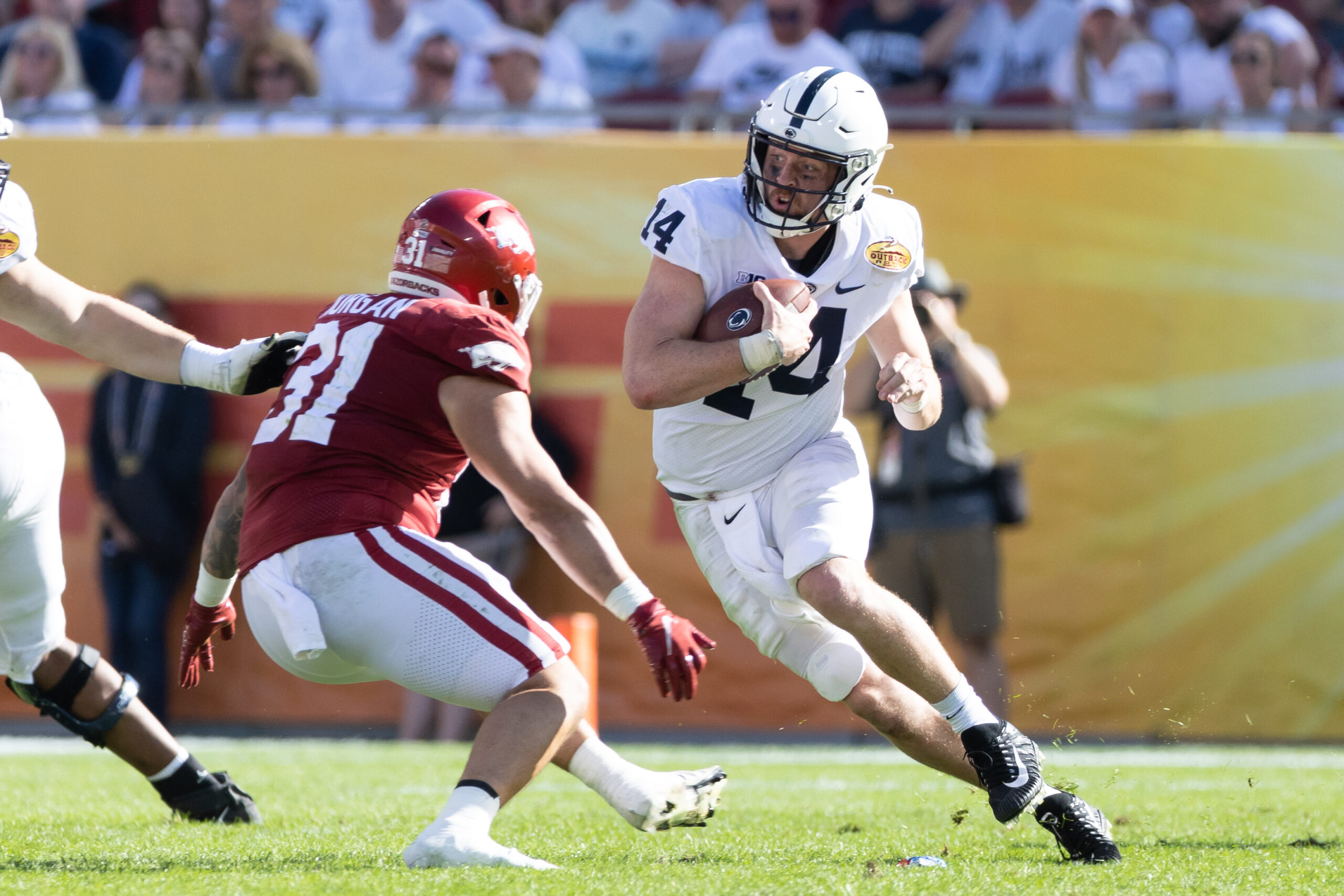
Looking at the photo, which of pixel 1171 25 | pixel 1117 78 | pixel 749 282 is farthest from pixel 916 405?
pixel 1171 25

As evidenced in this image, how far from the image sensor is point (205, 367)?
12.1ft

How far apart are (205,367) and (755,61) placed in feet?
16.9

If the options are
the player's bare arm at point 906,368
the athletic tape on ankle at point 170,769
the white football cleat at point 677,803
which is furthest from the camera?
the athletic tape on ankle at point 170,769

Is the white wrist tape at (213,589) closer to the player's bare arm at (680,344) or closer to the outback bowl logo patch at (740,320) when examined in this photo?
the player's bare arm at (680,344)

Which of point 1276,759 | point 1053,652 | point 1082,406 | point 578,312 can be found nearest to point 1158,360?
point 1082,406

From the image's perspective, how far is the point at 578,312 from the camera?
25.6 feet

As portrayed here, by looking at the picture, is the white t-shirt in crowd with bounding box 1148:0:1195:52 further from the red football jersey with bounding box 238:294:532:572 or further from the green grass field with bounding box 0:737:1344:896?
the red football jersey with bounding box 238:294:532:572

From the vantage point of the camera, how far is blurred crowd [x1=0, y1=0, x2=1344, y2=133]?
8172mm

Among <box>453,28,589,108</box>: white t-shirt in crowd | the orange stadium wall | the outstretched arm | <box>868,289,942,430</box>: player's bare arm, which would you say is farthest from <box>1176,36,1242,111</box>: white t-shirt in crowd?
the outstretched arm

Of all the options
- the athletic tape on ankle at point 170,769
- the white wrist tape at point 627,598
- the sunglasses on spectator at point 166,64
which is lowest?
the athletic tape on ankle at point 170,769

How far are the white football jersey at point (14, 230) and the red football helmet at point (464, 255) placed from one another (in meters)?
0.85

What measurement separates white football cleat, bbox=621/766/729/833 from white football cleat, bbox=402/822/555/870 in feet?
1.21

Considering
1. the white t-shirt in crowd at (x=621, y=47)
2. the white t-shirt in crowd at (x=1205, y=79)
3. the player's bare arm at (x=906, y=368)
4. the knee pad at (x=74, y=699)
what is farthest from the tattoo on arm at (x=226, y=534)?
the white t-shirt in crowd at (x=1205, y=79)

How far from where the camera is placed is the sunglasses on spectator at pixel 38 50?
27.7ft
